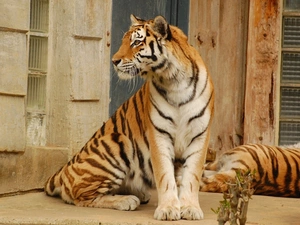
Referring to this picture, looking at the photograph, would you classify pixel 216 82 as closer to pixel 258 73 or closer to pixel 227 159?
pixel 258 73

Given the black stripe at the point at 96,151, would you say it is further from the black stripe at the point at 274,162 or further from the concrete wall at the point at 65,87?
the black stripe at the point at 274,162

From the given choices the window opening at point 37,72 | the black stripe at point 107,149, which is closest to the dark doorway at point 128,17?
the window opening at point 37,72

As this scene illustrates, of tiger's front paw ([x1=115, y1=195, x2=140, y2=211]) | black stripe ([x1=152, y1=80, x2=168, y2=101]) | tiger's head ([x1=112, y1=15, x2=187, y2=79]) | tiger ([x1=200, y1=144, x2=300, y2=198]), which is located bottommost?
tiger's front paw ([x1=115, y1=195, x2=140, y2=211])

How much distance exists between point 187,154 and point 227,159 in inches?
60.2

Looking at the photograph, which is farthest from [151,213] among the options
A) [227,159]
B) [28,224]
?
[227,159]

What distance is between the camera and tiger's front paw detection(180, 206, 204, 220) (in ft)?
19.7

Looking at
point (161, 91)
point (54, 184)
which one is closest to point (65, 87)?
point (54, 184)

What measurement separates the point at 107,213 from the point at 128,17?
7.67ft

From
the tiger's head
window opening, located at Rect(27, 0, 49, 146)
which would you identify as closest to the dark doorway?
window opening, located at Rect(27, 0, 49, 146)

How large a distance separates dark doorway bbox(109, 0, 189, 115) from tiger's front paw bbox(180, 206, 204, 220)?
170 centimetres

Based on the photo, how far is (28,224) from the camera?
575cm

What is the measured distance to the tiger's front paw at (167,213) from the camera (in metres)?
5.96

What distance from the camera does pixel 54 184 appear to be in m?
6.95

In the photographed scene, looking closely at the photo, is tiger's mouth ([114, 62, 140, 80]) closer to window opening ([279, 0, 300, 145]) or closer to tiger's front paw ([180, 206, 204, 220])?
tiger's front paw ([180, 206, 204, 220])
